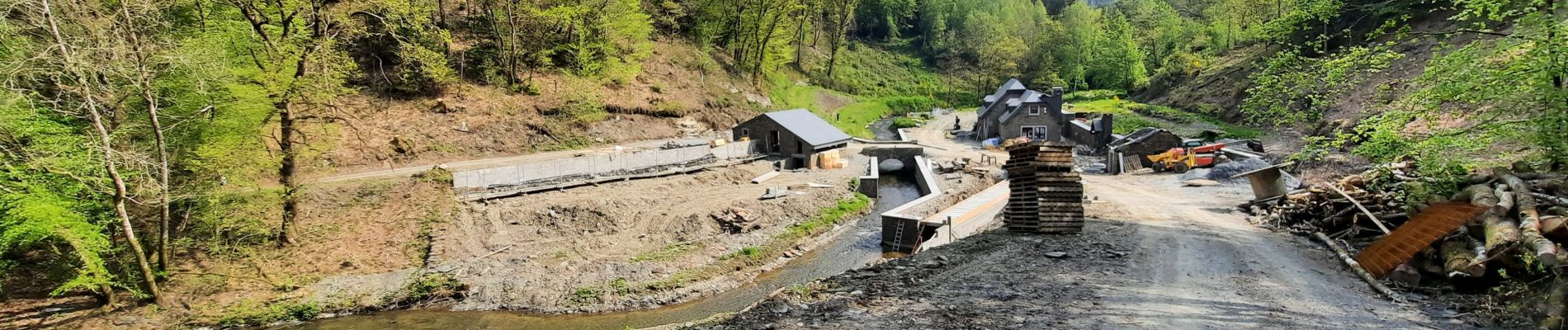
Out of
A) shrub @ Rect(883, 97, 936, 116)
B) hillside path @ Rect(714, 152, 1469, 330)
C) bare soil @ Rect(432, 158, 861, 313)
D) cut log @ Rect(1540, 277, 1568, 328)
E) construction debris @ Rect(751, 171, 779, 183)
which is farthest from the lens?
shrub @ Rect(883, 97, 936, 116)

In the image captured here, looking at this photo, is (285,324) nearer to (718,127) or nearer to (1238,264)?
(1238,264)

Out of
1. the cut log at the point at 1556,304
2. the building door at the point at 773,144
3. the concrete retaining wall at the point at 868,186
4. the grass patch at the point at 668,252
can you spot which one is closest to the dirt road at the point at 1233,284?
the cut log at the point at 1556,304

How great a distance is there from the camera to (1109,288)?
1126 centimetres

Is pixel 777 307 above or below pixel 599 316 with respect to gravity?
above

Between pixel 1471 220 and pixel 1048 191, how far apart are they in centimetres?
733

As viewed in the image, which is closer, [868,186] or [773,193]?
[773,193]

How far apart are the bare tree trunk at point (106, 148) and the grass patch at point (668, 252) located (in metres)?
11.4

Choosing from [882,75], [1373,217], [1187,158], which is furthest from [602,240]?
[882,75]

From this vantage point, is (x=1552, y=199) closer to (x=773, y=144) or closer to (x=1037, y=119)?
(x=773, y=144)

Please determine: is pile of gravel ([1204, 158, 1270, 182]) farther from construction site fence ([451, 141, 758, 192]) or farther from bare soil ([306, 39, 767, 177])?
bare soil ([306, 39, 767, 177])

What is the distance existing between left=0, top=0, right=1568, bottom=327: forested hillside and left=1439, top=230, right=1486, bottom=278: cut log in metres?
1.98

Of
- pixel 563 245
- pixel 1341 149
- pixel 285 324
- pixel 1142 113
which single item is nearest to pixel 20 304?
pixel 285 324

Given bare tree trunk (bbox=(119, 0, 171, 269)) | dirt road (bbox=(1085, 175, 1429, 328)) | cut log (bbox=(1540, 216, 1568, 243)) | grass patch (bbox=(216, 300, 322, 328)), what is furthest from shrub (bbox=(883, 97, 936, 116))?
bare tree trunk (bbox=(119, 0, 171, 269))

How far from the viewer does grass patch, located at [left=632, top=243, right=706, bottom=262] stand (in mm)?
20156
